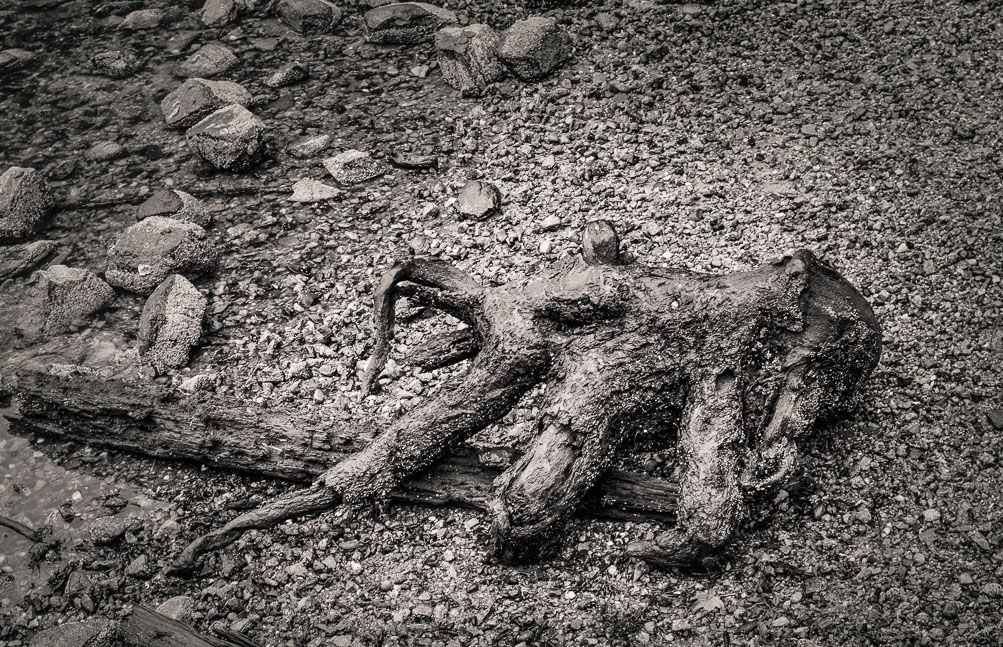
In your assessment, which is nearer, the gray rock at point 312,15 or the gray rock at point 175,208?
the gray rock at point 175,208

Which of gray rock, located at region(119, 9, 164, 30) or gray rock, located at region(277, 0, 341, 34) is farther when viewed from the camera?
gray rock, located at region(119, 9, 164, 30)

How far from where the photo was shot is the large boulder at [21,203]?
560 cm

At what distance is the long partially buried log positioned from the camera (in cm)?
371

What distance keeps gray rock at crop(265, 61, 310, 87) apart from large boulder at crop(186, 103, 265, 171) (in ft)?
2.21

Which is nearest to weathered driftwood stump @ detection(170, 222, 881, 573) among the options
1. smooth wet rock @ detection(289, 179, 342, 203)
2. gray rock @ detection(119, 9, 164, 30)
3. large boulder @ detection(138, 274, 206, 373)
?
large boulder @ detection(138, 274, 206, 373)

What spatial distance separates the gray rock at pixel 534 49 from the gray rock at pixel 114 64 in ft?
10.0

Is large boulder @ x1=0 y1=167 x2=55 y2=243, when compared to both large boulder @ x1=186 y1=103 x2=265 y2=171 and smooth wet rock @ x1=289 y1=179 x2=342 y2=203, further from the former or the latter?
smooth wet rock @ x1=289 y1=179 x2=342 y2=203

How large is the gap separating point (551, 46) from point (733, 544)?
3.82m

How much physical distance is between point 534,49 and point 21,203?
11.7ft

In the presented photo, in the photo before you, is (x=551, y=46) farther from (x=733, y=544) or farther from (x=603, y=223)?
(x=733, y=544)

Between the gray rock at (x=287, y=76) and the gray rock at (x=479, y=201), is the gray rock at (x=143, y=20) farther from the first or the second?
the gray rock at (x=479, y=201)

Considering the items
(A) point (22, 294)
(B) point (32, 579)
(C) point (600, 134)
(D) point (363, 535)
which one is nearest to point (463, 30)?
(C) point (600, 134)

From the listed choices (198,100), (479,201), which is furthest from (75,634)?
(198,100)

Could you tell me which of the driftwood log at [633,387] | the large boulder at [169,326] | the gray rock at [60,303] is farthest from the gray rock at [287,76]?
the driftwood log at [633,387]
